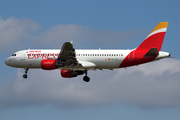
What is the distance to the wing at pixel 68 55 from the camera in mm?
55812

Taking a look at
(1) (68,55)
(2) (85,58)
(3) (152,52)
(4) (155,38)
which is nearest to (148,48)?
(4) (155,38)

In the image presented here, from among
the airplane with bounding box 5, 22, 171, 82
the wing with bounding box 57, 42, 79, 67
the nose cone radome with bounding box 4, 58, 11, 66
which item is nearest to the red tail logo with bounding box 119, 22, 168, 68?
the airplane with bounding box 5, 22, 171, 82

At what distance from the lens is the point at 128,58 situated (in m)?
57.9

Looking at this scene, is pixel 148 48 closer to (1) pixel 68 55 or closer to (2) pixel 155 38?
(2) pixel 155 38

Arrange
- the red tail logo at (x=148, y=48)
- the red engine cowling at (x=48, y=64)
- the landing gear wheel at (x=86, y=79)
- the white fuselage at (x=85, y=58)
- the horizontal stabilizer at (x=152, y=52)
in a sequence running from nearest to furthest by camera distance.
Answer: the horizontal stabilizer at (x=152, y=52) < the red tail logo at (x=148, y=48) < the red engine cowling at (x=48, y=64) < the white fuselage at (x=85, y=58) < the landing gear wheel at (x=86, y=79)

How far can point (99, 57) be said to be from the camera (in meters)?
58.8

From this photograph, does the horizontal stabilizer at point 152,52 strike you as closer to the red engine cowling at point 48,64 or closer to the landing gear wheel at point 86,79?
the landing gear wheel at point 86,79

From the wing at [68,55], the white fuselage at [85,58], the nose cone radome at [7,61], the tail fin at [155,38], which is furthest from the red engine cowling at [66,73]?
the tail fin at [155,38]

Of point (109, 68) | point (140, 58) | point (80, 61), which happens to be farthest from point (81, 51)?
point (140, 58)

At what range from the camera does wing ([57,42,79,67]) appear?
5581 centimetres

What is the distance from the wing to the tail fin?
1094 centimetres

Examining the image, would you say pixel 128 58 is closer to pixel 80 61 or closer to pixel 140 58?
pixel 140 58

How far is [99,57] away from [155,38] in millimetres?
9803

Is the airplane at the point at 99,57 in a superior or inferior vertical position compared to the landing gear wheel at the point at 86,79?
superior
